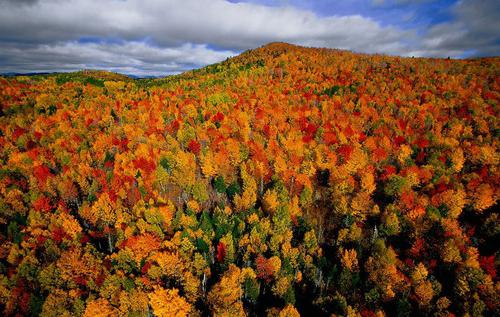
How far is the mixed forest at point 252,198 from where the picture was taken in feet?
175

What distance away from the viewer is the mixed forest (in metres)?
53.4

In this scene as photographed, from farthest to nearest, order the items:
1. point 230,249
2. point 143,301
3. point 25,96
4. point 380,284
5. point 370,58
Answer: point 370,58
point 25,96
point 230,249
point 380,284
point 143,301

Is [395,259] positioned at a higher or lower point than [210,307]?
higher

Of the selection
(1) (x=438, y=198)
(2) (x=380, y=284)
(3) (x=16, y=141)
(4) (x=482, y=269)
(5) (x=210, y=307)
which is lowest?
(5) (x=210, y=307)

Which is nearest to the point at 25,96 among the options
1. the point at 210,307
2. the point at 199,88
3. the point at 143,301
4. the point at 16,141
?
the point at 16,141

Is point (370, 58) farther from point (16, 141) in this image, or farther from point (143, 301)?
point (16, 141)

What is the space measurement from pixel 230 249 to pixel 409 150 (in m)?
60.9

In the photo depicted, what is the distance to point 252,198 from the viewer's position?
68500 millimetres

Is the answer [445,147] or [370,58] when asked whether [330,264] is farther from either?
[370,58]

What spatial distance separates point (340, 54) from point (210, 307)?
14104 cm

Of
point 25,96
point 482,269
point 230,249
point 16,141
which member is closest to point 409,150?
point 482,269

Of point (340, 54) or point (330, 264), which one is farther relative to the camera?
point (340, 54)

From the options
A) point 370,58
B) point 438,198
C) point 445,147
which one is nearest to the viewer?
point 438,198

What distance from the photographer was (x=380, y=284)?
5378 cm
